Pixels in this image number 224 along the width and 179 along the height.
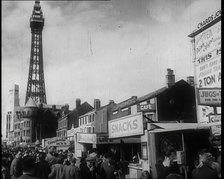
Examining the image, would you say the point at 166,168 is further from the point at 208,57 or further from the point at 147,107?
the point at 147,107

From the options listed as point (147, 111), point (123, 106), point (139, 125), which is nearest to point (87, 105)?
point (123, 106)

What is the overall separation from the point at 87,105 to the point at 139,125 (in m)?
49.5

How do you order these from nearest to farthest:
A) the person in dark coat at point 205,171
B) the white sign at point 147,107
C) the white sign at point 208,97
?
the person in dark coat at point 205,171 < the white sign at point 208,97 < the white sign at point 147,107

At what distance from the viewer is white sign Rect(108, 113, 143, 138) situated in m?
14.9

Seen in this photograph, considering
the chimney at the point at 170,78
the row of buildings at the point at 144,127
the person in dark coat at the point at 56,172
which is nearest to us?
the person in dark coat at the point at 56,172

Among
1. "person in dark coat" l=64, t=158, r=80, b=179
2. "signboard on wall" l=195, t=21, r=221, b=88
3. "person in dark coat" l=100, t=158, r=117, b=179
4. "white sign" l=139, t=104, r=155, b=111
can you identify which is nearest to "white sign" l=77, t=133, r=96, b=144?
"signboard on wall" l=195, t=21, r=221, b=88

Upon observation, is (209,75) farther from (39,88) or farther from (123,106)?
(39,88)

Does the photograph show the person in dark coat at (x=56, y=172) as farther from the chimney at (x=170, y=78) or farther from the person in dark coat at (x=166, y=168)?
the chimney at (x=170, y=78)

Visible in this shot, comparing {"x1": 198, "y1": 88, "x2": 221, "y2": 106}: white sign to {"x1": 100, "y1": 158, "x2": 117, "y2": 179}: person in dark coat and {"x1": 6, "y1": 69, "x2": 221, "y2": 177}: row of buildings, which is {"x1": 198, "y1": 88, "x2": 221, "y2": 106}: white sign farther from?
{"x1": 100, "y1": 158, "x2": 117, "y2": 179}: person in dark coat

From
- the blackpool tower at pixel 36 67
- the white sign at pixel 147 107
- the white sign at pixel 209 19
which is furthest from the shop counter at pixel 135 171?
the blackpool tower at pixel 36 67

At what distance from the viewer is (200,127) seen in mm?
13164

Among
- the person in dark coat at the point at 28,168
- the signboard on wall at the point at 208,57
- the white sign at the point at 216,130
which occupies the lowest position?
→ the person in dark coat at the point at 28,168

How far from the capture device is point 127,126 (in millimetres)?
15820

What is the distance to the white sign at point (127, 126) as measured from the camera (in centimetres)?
1490
